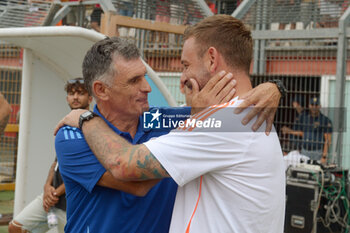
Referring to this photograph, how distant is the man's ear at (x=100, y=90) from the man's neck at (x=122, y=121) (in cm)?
8

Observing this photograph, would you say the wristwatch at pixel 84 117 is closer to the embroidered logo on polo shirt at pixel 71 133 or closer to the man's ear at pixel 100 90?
the embroidered logo on polo shirt at pixel 71 133

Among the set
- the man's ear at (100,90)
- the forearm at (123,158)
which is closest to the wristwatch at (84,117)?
the forearm at (123,158)

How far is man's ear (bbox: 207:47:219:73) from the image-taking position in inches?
80.7

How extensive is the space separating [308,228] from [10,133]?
5.65m

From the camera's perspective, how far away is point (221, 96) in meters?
1.96

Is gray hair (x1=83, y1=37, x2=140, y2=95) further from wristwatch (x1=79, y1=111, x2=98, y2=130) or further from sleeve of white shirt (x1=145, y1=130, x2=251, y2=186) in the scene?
sleeve of white shirt (x1=145, y1=130, x2=251, y2=186)

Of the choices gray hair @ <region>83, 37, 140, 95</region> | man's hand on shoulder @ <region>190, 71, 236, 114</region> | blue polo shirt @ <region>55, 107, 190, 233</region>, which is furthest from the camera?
gray hair @ <region>83, 37, 140, 95</region>

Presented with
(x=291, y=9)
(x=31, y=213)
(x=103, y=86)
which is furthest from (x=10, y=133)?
(x=103, y=86)

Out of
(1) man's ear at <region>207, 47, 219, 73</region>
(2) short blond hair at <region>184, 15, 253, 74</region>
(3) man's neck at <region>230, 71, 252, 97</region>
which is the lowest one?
(3) man's neck at <region>230, 71, 252, 97</region>

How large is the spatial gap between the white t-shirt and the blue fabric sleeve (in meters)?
0.37

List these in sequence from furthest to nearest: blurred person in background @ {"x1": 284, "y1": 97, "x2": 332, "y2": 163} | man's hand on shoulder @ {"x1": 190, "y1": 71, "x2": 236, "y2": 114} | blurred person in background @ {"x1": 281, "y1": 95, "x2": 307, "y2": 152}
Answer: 1. blurred person in background @ {"x1": 281, "y1": 95, "x2": 307, "y2": 152}
2. blurred person in background @ {"x1": 284, "y1": 97, "x2": 332, "y2": 163}
3. man's hand on shoulder @ {"x1": 190, "y1": 71, "x2": 236, "y2": 114}

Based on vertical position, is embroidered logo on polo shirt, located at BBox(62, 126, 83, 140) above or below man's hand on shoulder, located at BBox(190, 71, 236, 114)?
below

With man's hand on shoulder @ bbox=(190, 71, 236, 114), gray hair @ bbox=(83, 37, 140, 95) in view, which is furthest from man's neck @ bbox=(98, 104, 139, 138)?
man's hand on shoulder @ bbox=(190, 71, 236, 114)

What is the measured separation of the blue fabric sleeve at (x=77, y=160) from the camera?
7.05 feet
